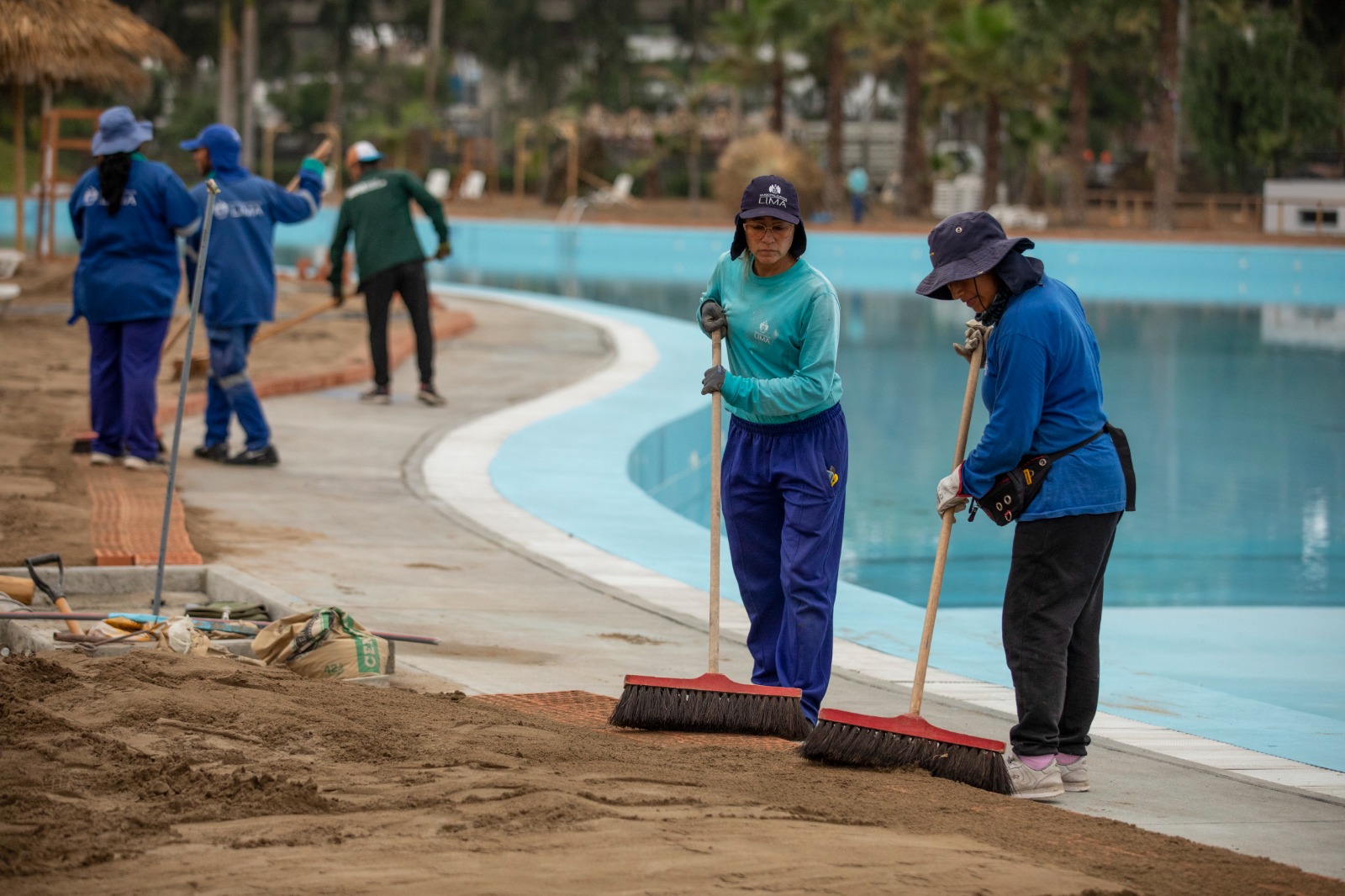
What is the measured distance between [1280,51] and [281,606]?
33.4 m

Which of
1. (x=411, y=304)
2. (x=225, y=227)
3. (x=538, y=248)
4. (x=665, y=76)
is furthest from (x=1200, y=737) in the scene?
(x=665, y=76)

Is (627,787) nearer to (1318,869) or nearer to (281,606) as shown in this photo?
(1318,869)

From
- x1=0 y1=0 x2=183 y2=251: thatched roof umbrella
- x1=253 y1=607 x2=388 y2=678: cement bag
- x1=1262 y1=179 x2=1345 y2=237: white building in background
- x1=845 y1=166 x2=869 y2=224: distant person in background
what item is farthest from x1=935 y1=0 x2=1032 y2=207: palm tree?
x1=253 y1=607 x2=388 y2=678: cement bag

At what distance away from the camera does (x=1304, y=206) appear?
33.9 m

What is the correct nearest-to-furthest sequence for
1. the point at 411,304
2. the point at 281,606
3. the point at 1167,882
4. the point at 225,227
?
the point at 1167,882 < the point at 281,606 < the point at 225,227 < the point at 411,304

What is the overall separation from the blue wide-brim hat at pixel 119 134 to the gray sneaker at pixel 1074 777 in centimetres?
582

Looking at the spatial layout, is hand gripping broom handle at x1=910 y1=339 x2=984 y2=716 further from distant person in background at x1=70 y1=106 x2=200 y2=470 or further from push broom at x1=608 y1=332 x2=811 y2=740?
distant person in background at x1=70 y1=106 x2=200 y2=470

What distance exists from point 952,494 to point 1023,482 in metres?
0.20

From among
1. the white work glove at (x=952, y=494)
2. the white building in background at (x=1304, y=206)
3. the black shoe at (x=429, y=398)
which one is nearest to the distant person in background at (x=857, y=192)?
the white building in background at (x=1304, y=206)

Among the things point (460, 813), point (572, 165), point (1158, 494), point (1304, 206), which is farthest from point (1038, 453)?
point (572, 165)

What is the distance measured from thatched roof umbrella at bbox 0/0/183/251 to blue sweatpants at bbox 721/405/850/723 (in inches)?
489

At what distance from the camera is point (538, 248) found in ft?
114

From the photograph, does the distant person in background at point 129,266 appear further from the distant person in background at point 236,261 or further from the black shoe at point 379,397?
the black shoe at point 379,397

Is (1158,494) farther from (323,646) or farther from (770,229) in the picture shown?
(323,646)
